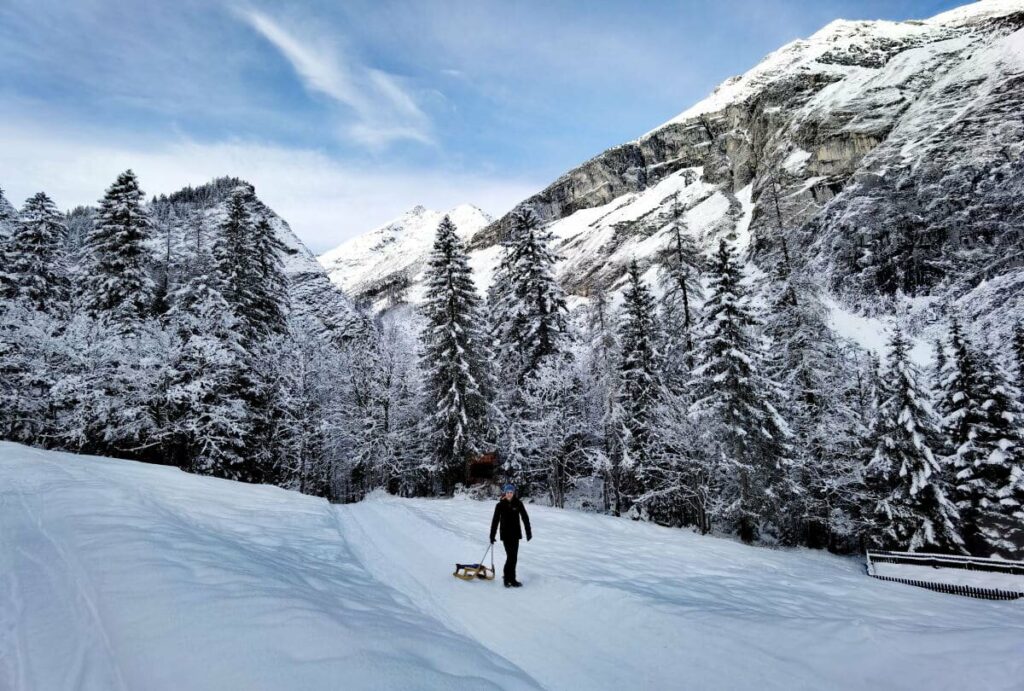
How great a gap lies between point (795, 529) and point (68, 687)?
2728 cm

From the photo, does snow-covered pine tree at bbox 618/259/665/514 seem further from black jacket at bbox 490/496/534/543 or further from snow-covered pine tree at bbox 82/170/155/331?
snow-covered pine tree at bbox 82/170/155/331

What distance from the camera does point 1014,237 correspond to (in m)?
43.8

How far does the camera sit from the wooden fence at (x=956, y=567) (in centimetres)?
1364

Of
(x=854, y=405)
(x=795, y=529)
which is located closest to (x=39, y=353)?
(x=795, y=529)

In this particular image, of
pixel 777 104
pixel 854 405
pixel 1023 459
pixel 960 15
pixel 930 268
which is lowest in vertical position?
pixel 1023 459

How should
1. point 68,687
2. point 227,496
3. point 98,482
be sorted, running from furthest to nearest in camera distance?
point 227,496 < point 98,482 < point 68,687

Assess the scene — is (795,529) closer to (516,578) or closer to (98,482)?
(516,578)


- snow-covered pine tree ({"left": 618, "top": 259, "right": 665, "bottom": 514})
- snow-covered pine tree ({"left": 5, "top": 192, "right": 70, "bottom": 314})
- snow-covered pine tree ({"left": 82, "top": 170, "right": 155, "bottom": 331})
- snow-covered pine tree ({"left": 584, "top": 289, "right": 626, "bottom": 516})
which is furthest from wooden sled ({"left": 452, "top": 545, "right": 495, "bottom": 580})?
snow-covered pine tree ({"left": 5, "top": 192, "right": 70, "bottom": 314})

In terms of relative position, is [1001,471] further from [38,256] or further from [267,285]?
[38,256]

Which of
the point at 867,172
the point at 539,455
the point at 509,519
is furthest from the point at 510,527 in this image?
the point at 867,172

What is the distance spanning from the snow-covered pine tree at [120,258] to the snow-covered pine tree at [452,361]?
14.9m

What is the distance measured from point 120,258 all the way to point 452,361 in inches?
739

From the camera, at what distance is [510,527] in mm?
8422

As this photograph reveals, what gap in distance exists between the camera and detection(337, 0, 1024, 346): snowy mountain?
47.7 m
